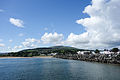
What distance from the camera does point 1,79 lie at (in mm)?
41812

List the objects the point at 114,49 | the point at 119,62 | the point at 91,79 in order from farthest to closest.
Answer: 1. the point at 114,49
2. the point at 119,62
3. the point at 91,79

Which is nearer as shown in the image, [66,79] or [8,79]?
[66,79]

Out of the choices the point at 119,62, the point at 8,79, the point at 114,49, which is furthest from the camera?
the point at 114,49

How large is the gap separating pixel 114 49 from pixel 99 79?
139 meters

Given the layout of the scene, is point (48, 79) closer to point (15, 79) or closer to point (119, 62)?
point (15, 79)

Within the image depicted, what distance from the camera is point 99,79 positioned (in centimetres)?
3859

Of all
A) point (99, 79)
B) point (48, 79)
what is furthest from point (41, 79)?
point (99, 79)

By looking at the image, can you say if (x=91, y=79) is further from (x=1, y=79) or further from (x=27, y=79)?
(x=1, y=79)

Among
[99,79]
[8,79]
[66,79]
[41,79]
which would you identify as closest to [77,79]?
[66,79]

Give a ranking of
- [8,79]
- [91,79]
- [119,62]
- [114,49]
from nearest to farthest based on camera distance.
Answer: [91,79]
[8,79]
[119,62]
[114,49]

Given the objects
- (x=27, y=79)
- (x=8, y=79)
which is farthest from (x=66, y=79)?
(x=8, y=79)

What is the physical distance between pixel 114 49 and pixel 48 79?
480 feet

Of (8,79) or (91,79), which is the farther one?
(8,79)

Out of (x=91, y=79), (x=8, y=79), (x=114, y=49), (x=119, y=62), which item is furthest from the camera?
(x=114, y=49)
